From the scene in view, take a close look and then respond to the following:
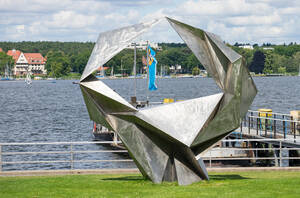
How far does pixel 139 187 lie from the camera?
1231cm

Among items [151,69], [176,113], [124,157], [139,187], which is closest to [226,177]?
[176,113]

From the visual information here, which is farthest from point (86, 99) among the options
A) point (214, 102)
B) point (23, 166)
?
point (23, 166)

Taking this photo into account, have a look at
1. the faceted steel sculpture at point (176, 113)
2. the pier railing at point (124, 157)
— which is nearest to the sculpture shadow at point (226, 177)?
the faceted steel sculpture at point (176, 113)

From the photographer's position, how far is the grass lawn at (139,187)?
11.3 m

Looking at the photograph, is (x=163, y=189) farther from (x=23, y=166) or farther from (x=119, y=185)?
(x=23, y=166)

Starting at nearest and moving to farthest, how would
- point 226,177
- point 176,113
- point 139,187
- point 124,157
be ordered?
1. point 139,187
2. point 176,113
3. point 226,177
4. point 124,157

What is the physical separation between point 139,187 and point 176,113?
1.90 m

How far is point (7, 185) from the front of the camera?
42.7 ft

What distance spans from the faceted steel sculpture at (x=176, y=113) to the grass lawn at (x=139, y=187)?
61 cm

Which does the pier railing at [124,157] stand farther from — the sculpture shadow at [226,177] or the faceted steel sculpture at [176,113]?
the faceted steel sculpture at [176,113]

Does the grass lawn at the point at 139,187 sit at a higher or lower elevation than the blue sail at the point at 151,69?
lower

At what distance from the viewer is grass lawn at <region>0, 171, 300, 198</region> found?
11273 millimetres

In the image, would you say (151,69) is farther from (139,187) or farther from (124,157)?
(139,187)

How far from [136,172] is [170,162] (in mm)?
2874
